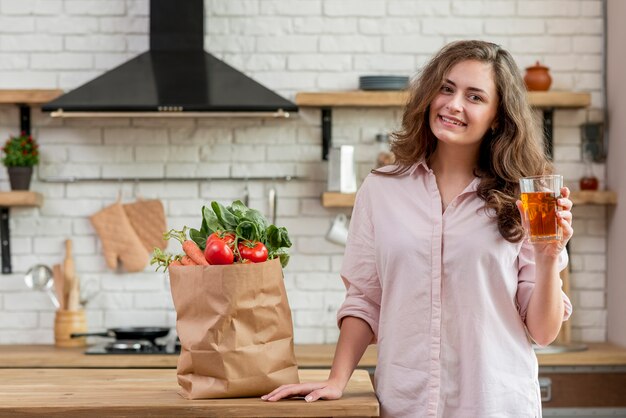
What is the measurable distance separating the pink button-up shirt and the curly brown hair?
0.07 m

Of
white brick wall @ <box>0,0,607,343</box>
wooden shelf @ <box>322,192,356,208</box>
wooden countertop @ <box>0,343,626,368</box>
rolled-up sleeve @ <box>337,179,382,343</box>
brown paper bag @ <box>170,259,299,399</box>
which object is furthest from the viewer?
white brick wall @ <box>0,0,607,343</box>

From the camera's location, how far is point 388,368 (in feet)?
6.97

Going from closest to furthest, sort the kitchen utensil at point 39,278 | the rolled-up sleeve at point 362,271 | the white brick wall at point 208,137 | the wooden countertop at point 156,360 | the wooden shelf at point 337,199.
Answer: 1. the rolled-up sleeve at point 362,271
2. the wooden countertop at point 156,360
3. the wooden shelf at point 337,199
4. the kitchen utensil at point 39,278
5. the white brick wall at point 208,137

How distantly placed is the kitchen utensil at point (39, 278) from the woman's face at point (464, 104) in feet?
8.64

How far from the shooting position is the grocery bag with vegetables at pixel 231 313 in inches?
77.6

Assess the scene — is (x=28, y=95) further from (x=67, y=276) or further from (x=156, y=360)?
(x=156, y=360)

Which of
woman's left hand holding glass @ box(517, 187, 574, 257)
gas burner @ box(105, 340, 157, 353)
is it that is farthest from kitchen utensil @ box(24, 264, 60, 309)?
woman's left hand holding glass @ box(517, 187, 574, 257)

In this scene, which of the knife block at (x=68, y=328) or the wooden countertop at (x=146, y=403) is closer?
the wooden countertop at (x=146, y=403)

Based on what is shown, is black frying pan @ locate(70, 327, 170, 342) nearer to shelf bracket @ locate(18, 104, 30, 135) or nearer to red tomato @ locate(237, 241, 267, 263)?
shelf bracket @ locate(18, 104, 30, 135)

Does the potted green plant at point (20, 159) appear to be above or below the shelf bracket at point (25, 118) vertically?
below

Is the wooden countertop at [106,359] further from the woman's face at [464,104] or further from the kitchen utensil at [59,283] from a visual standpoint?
the woman's face at [464,104]

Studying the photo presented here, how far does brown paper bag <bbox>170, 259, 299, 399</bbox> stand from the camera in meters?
1.97

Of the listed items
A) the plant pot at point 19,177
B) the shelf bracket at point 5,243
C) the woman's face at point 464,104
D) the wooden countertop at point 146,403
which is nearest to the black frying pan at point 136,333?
the shelf bracket at point 5,243

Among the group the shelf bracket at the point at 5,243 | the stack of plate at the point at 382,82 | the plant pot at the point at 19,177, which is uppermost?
the stack of plate at the point at 382,82
